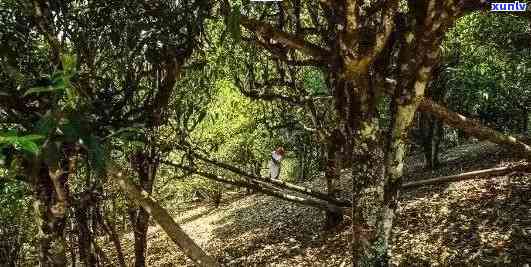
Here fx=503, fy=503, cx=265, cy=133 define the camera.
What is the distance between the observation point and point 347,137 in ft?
21.5

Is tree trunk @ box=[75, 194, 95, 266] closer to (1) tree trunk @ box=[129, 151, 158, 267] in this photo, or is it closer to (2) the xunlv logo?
(1) tree trunk @ box=[129, 151, 158, 267]

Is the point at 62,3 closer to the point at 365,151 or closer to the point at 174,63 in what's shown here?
the point at 174,63

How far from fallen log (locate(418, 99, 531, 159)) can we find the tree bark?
15.2 feet

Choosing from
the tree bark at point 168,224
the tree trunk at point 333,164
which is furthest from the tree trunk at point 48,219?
the tree trunk at point 333,164

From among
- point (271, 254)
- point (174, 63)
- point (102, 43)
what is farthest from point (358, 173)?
point (271, 254)

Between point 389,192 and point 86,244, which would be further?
point 86,244

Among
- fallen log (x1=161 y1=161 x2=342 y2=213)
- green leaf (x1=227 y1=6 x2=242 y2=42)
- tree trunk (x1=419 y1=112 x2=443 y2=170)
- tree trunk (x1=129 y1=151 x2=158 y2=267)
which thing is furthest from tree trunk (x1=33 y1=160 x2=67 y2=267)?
tree trunk (x1=419 y1=112 x2=443 y2=170)

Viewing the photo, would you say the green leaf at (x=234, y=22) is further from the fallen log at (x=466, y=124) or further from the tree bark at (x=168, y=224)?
the fallen log at (x=466, y=124)

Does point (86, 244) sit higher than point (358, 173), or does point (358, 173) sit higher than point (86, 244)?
point (358, 173)

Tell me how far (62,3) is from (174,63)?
6.04ft

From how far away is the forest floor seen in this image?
10.6 meters

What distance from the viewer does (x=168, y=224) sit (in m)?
4.22

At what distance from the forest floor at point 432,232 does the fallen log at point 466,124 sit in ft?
8.14

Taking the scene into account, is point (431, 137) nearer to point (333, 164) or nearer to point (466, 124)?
point (333, 164)
